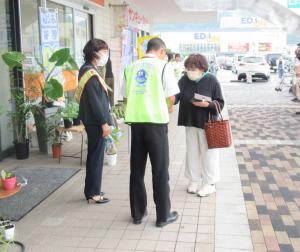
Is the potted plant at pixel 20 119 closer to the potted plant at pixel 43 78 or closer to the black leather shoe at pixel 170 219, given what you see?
the potted plant at pixel 43 78

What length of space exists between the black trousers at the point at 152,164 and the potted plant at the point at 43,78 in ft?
8.17

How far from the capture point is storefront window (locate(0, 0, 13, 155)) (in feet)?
22.1

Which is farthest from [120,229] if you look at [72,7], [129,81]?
[72,7]

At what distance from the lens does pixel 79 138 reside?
27.3 ft

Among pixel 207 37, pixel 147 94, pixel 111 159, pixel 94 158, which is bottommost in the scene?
pixel 111 159

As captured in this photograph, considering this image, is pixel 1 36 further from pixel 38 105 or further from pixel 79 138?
pixel 79 138

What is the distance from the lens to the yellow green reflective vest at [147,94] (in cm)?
392

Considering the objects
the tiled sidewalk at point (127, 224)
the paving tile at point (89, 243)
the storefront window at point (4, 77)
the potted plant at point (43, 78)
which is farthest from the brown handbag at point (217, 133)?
the storefront window at point (4, 77)

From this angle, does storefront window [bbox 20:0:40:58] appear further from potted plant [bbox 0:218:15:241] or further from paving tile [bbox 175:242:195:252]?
paving tile [bbox 175:242:195:252]

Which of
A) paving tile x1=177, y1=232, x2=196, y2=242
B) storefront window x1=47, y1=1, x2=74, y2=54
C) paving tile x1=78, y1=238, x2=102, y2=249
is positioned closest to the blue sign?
storefront window x1=47, y1=1, x2=74, y2=54

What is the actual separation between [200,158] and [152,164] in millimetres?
1165

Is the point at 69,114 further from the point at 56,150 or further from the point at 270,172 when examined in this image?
the point at 270,172

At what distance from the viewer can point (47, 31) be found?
7387 millimetres

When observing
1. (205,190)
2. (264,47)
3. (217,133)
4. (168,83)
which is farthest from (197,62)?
(264,47)
